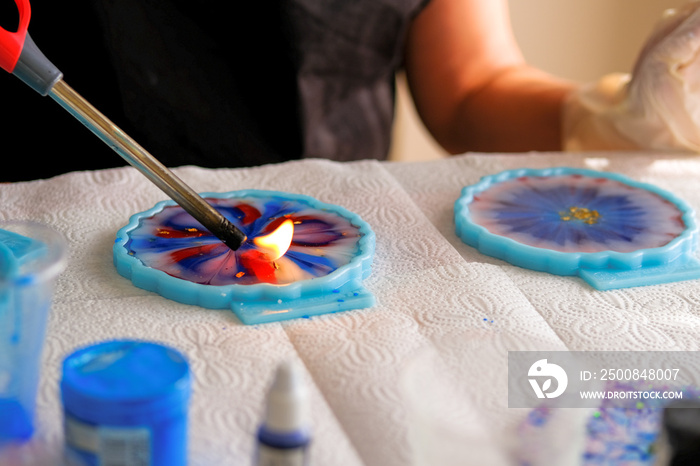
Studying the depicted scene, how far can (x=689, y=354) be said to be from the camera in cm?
48

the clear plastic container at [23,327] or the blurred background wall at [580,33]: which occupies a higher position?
→ the clear plastic container at [23,327]

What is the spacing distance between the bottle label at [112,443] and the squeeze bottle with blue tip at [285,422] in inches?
2.1

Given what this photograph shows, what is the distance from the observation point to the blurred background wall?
1.89m

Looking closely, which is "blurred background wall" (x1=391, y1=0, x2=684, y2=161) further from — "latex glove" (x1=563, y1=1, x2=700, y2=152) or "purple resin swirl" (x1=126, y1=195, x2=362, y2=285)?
"purple resin swirl" (x1=126, y1=195, x2=362, y2=285)

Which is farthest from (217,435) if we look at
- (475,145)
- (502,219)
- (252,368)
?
(475,145)

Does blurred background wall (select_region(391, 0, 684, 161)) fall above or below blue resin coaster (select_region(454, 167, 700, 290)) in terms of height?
below

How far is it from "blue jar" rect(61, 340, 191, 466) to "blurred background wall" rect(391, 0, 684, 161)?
157 centimetres

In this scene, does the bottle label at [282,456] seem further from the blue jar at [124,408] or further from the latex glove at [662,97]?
the latex glove at [662,97]

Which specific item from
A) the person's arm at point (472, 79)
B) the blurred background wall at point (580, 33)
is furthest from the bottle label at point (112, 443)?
the blurred background wall at point (580, 33)

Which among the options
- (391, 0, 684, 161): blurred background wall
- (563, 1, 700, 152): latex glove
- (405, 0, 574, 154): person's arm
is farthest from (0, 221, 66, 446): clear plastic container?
(391, 0, 684, 161): blurred background wall

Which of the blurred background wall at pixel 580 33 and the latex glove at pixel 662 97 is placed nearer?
the latex glove at pixel 662 97

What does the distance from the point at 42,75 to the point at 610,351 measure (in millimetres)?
426

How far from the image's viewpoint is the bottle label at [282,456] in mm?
293

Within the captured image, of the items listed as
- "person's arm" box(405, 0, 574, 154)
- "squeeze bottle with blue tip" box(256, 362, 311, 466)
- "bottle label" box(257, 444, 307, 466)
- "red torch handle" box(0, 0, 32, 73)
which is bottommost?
"person's arm" box(405, 0, 574, 154)
